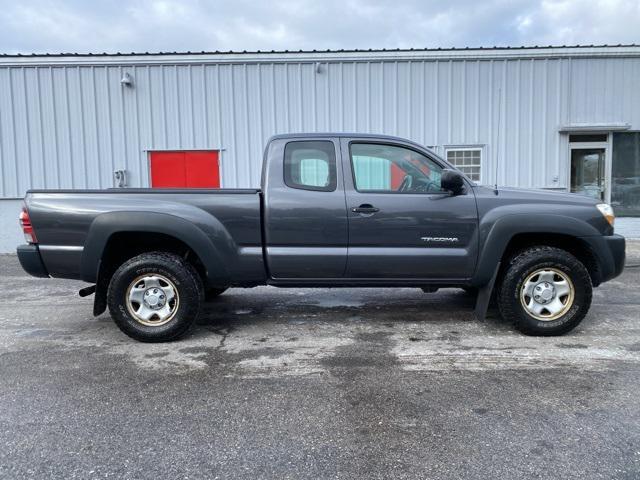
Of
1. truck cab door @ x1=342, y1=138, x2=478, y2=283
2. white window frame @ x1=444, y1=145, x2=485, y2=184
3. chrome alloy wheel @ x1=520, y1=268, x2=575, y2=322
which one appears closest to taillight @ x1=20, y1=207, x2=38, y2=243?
truck cab door @ x1=342, y1=138, x2=478, y2=283

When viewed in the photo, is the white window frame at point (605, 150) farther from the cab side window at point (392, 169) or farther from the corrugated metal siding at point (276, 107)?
the cab side window at point (392, 169)

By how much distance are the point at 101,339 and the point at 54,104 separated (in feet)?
28.7

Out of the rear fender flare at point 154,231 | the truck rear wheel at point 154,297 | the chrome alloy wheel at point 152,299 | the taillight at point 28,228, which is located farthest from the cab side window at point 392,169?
the taillight at point 28,228

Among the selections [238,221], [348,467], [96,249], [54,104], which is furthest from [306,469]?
[54,104]

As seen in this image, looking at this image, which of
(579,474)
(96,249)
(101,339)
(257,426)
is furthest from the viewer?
(101,339)

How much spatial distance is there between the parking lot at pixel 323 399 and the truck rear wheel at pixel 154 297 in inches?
7.3

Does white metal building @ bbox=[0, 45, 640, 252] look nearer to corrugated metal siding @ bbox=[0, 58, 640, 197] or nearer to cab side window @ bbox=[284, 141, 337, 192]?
corrugated metal siding @ bbox=[0, 58, 640, 197]

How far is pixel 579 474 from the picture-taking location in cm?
246

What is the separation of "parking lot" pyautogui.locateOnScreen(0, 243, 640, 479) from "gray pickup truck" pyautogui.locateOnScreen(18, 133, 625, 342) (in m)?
0.47

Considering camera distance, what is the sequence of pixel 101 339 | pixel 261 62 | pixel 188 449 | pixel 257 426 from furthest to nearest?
pixel 261 62
pixel 101 339
pixel 257 426
pixel 188 449

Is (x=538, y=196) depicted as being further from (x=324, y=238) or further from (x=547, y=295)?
(x=324, y=238)

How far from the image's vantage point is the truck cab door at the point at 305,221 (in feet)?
14.8

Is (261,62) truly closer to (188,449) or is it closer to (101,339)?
(101,339)

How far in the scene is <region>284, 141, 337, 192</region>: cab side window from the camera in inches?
181
